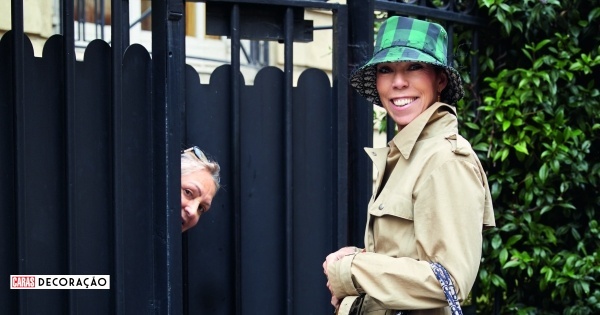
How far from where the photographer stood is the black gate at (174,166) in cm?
330

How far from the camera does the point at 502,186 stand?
16.1ft

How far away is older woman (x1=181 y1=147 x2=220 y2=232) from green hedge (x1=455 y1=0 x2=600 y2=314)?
1.62 metres

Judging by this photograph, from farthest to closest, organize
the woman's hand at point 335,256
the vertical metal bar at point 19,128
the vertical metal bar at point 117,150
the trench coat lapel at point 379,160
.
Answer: the vertical metal bar at point 117,150 → the vertical metal bar at point 19,128 → the trench coat lapel at point 379,160 → the woman's hand at point 335,256

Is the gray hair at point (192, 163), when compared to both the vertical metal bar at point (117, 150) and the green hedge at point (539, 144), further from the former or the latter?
the green hedge at point (539, 144)

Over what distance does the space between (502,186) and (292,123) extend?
1.42 m

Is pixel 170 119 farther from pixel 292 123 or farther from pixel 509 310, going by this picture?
pixel 509 310

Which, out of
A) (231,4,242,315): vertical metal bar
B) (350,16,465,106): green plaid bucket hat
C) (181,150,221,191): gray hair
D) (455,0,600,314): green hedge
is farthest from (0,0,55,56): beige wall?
(350,16,465,106): green plaid bucket hat

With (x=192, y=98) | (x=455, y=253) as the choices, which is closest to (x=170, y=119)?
(x=192, y=98)

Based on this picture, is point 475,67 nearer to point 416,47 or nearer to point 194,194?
point 194,194

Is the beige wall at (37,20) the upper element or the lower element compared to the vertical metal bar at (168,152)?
upper

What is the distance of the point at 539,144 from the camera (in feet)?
15.9

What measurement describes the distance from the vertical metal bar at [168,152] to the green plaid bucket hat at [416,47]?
27.1 inches

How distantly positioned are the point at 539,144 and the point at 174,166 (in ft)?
6.82

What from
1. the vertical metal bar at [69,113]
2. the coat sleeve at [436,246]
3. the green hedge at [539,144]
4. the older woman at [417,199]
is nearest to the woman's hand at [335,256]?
the older woman at [417,199]
